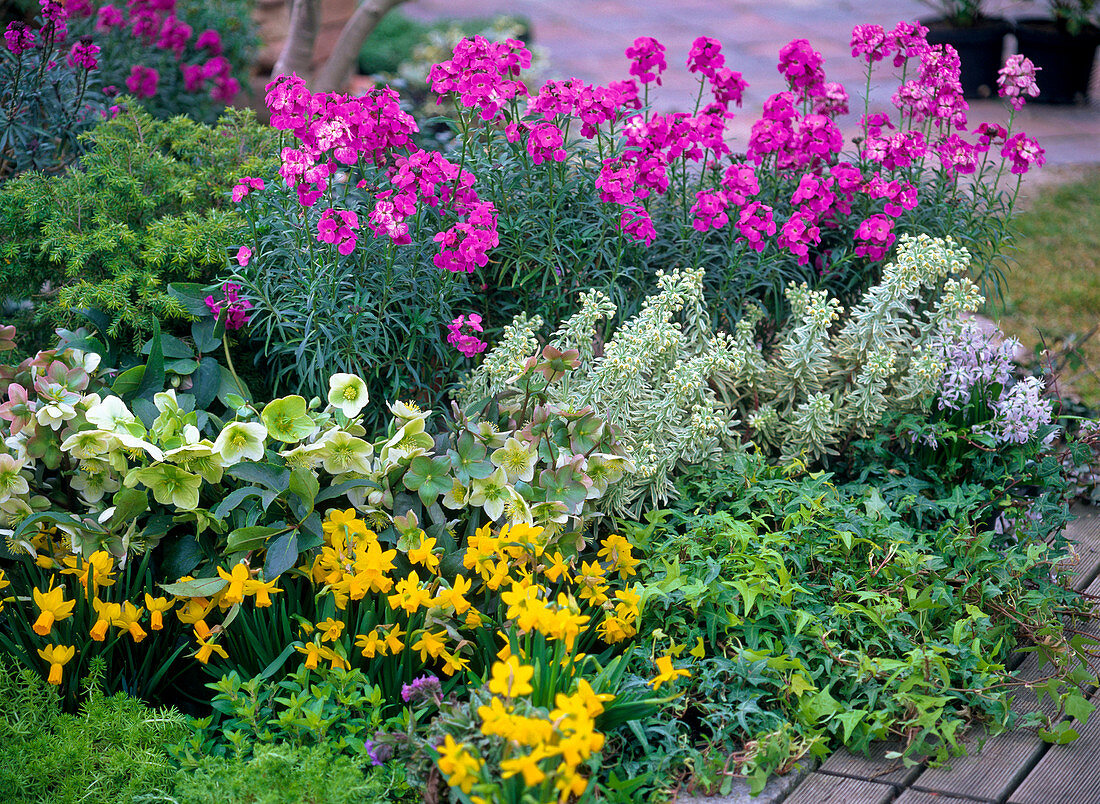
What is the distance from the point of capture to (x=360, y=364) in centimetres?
264

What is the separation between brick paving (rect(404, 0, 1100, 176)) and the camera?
297 inches

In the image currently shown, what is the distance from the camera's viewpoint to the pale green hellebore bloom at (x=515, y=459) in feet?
7.55

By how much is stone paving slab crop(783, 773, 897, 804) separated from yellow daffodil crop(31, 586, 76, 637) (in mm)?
1493

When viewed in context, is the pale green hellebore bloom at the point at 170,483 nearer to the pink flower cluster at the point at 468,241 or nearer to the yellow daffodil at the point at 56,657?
the yellow daffodil at the point at 56,657

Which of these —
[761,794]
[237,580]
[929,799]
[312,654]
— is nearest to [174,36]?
[237,580]

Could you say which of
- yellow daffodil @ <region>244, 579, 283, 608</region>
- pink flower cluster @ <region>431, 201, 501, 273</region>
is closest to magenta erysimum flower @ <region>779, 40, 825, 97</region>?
pink flower cluster @ <region>431, 201, 501, 273</region>

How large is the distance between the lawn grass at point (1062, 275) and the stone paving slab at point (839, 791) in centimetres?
234

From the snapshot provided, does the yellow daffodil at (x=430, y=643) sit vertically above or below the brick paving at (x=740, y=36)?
below

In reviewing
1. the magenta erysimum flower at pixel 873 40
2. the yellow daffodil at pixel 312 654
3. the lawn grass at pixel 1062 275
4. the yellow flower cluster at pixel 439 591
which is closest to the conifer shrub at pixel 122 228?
the yellow flower cluster at pixel 439 591

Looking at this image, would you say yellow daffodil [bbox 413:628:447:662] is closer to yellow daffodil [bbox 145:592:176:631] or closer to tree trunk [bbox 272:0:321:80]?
yellow daffodil [bbox 145:592:176:631]

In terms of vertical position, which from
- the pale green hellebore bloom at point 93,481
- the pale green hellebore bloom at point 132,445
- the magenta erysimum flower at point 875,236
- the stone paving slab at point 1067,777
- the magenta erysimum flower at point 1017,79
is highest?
the magenta erysimum flower at point 1017,79

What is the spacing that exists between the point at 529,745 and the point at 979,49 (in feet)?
26.3

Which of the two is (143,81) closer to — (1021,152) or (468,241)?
(468,241)

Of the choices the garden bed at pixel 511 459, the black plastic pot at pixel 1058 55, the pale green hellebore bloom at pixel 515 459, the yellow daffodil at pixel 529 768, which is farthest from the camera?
the black plastic pot at pixel 1058 55
